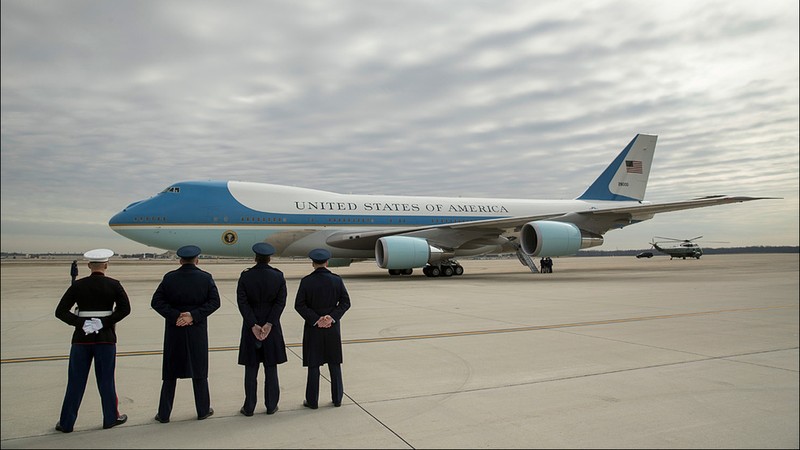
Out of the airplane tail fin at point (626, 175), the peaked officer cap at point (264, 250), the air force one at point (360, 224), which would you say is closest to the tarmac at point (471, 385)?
the peaked officer cap at point (264, 250)

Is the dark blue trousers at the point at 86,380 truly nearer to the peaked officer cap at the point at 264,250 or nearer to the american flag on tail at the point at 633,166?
the peaked officer cap at the point at 264,250

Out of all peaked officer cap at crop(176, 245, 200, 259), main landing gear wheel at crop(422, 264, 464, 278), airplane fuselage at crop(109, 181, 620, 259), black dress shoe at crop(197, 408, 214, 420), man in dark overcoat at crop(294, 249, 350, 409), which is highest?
airplane fuselage at crop(109, 181, 620, 259)

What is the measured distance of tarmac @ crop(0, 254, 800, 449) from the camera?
3.63m

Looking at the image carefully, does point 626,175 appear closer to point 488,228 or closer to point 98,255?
point 488,228

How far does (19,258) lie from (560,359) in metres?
5.30

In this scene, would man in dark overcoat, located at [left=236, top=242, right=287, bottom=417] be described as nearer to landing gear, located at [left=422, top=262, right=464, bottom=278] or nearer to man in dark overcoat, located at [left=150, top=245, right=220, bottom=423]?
man in dark overcoat, located at [left=150, top=245, right=220, bottom=423]

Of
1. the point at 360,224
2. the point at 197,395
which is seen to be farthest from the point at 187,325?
the point at 360,224

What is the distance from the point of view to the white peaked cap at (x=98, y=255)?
4.06 meters

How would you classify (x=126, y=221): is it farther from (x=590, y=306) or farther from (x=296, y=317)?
(x=590, y=306)

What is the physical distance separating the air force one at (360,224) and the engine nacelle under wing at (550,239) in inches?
1.6

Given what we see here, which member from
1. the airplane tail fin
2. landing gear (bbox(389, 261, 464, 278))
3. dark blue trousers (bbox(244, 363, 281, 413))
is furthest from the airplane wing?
dark blue trousers (bbox(244, 363, 281, 413))

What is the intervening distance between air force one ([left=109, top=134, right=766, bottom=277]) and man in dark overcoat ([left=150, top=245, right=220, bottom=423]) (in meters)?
14.8

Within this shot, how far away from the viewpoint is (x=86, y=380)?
400 cm

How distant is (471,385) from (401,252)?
14.3 metres
